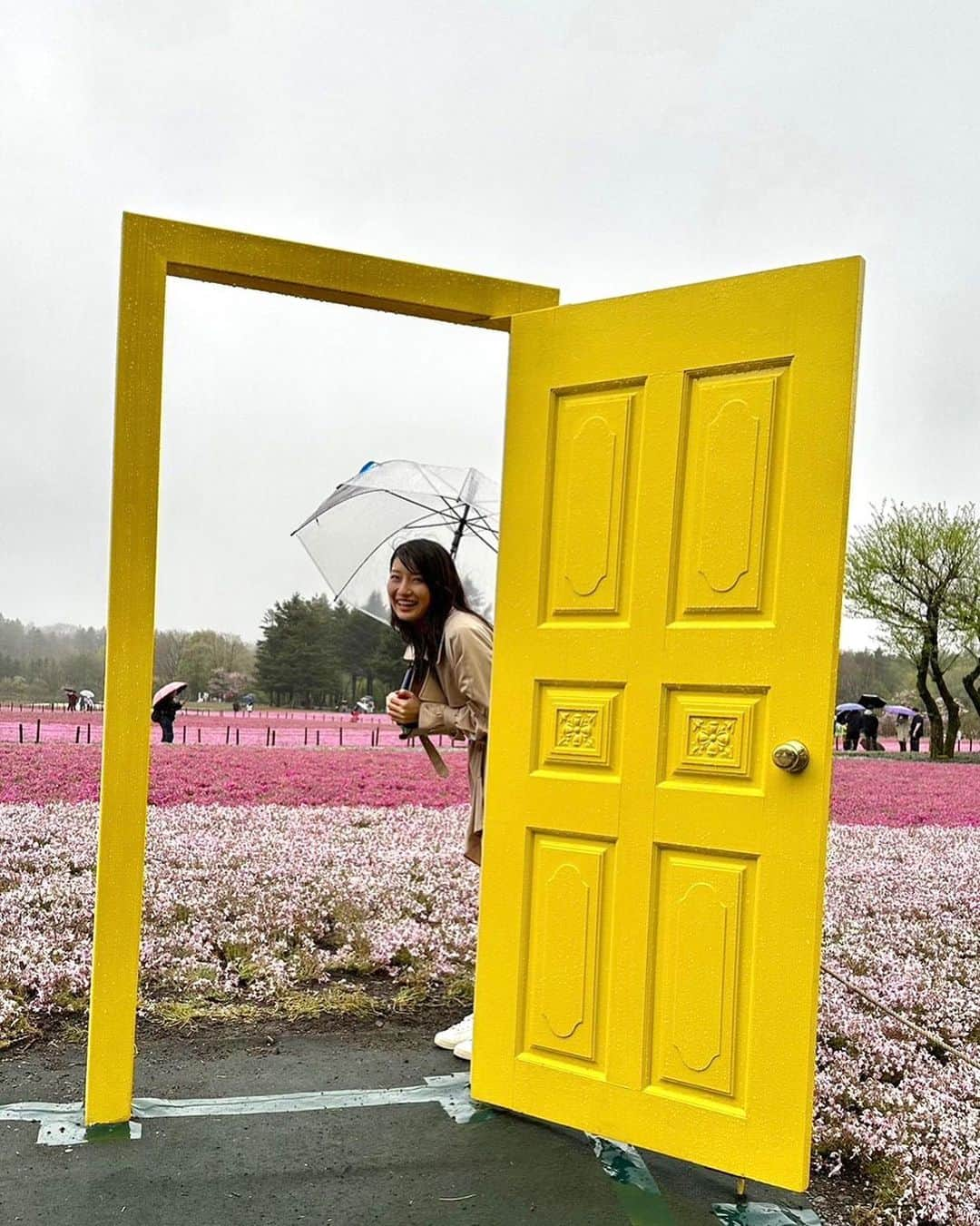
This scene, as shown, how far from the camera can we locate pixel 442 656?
341cm

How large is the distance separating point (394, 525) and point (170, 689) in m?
3.66

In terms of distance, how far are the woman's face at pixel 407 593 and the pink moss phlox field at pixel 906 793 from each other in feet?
20.8

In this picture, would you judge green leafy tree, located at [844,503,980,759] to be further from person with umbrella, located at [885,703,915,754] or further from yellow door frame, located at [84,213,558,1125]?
yellow door frame, located at [84,213,558,1125]

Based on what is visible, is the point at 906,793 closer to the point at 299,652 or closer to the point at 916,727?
the point at 916,727

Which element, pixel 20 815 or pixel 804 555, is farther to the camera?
pixel 20 815

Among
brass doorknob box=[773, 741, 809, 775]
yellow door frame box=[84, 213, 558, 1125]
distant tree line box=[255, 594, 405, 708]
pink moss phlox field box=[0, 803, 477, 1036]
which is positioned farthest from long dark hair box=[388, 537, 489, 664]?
distant tree line box=[255, 594, 405, 708]

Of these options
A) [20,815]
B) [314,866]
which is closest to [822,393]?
[314,866]

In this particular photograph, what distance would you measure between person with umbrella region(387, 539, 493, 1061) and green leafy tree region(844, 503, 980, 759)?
28.9 feet

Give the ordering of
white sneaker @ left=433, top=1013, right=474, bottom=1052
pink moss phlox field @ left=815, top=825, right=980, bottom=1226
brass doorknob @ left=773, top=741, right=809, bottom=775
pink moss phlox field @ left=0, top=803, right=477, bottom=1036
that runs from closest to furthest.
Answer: brass doorknob @ left=773, top=741, right=809, bottom=775
pink moss phlox field @ left=815, top=825, right=980, bottom=1226
white sneaker @ left=433, top=1013, right=474, bottom=1052
pink moss phlox field @ left=0, top=803, right=477, bottom=1036

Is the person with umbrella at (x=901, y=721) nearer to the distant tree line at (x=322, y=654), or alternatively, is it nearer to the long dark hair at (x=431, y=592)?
the distant tree line at (x=322, y=654)

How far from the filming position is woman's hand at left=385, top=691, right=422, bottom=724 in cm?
335

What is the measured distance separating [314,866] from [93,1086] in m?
3.27

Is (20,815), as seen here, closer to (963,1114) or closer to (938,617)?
(963,1114)

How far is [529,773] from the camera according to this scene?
9.70ft
